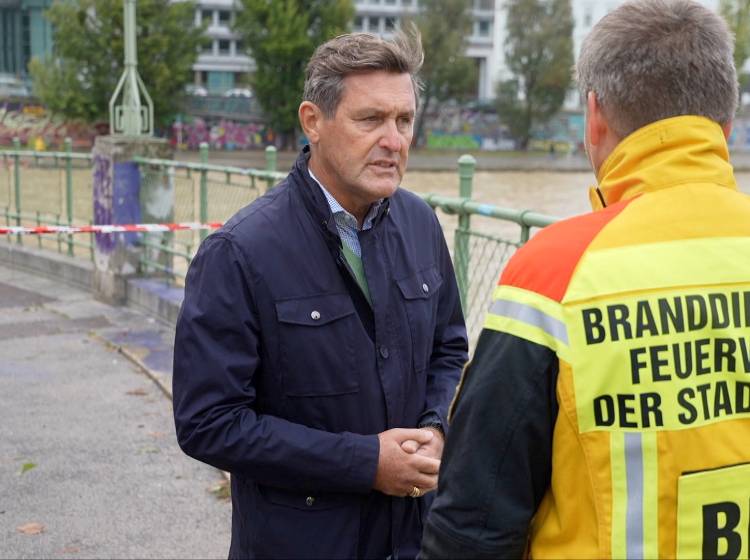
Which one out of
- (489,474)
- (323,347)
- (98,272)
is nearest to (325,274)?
(323,347)

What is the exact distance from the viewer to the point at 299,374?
237 cm

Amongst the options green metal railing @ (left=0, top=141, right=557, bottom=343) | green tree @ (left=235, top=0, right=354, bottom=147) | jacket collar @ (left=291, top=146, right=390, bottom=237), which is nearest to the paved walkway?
green metal railing @ (left=0, top=141, right=557, bottom=343)

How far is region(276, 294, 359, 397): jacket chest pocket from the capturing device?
7.72 feet

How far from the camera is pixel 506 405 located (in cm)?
158

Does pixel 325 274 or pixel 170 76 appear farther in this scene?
pixel 170 76

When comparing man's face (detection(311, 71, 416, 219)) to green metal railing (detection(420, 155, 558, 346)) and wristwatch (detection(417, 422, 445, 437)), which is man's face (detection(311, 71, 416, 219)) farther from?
green metal railing (detection(420, 155, 558, 346))

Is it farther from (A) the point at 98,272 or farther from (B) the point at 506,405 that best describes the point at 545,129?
(B) the point at 506,405

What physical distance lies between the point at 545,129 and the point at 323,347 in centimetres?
6793

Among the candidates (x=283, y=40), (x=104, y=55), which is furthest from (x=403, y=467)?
(x=283, y=40)

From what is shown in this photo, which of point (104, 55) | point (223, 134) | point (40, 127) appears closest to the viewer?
point (104, 55)

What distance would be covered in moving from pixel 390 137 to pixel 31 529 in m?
2.78

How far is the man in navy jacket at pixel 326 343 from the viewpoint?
91.0 inches

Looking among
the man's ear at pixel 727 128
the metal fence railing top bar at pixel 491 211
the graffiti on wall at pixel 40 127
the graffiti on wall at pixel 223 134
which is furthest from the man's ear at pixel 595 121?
the graffiti on wall at pixel 223 134

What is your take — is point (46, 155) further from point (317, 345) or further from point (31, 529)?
point (317, 345)
